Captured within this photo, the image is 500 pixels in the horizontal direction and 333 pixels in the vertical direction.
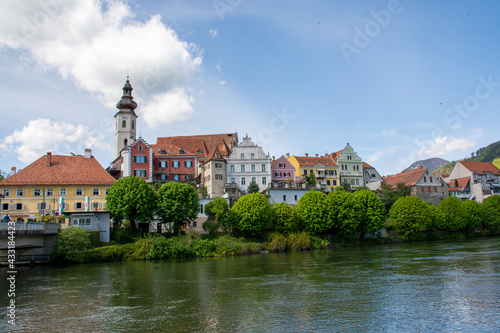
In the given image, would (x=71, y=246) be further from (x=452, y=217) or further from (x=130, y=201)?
(x=452, y=217)

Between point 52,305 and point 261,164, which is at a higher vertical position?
point 261,164

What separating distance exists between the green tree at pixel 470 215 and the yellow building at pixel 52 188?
6681 centimetres

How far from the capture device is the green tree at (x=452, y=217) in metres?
74.2

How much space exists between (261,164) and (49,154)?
3995cm

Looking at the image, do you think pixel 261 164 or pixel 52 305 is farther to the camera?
pixel 261 164

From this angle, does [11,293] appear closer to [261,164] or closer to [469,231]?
[261,164]

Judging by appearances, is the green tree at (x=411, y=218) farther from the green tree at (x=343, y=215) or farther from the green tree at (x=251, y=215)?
the green tree at (x=251, y=215)

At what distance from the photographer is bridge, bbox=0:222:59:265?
43375mm

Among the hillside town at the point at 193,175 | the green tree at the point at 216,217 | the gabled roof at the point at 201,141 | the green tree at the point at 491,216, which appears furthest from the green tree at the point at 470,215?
the gabled roof at the point at 201,141

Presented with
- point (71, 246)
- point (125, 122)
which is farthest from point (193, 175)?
point (71, 246)

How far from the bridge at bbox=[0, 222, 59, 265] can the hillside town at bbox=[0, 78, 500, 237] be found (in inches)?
217

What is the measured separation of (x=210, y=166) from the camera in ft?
251

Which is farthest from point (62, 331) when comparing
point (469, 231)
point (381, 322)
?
point (469, 231)

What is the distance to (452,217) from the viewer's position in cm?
7475
